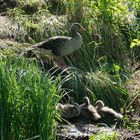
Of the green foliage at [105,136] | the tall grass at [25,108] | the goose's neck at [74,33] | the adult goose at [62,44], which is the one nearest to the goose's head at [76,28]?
the goose's neck at [74,33]

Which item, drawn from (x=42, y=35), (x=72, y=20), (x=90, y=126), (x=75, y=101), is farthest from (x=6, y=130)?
(x=72, y=20)

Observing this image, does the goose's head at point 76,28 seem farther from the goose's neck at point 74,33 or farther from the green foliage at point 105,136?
the green foliage at point 105,136

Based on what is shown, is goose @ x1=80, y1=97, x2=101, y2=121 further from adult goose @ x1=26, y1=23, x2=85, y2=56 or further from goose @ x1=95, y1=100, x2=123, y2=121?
adult goose @ x1=26, y1=23, x2=85, y2=56

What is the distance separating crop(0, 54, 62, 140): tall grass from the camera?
6.43 meters

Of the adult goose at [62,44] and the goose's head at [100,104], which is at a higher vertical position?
the adult goose at [62,44]

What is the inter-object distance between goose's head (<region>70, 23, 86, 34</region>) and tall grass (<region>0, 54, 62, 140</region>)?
3083 millimetres

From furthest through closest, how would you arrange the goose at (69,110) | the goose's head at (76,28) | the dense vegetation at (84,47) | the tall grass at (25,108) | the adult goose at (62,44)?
the goose's head at (76,28) → the adult goose at (62,44) → the goose at (69,110) → the dense vegetation at (84,47) → the tall grass at (25,108)

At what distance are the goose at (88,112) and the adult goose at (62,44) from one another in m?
1.18

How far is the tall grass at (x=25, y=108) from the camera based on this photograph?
6.43 m

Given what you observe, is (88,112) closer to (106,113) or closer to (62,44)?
(106,113)

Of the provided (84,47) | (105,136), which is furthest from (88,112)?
(84,47)

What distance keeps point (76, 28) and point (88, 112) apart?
6.51ft

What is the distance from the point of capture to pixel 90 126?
7922mm

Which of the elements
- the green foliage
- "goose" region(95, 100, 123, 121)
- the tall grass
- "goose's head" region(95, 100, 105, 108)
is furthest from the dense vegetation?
the green foliage
